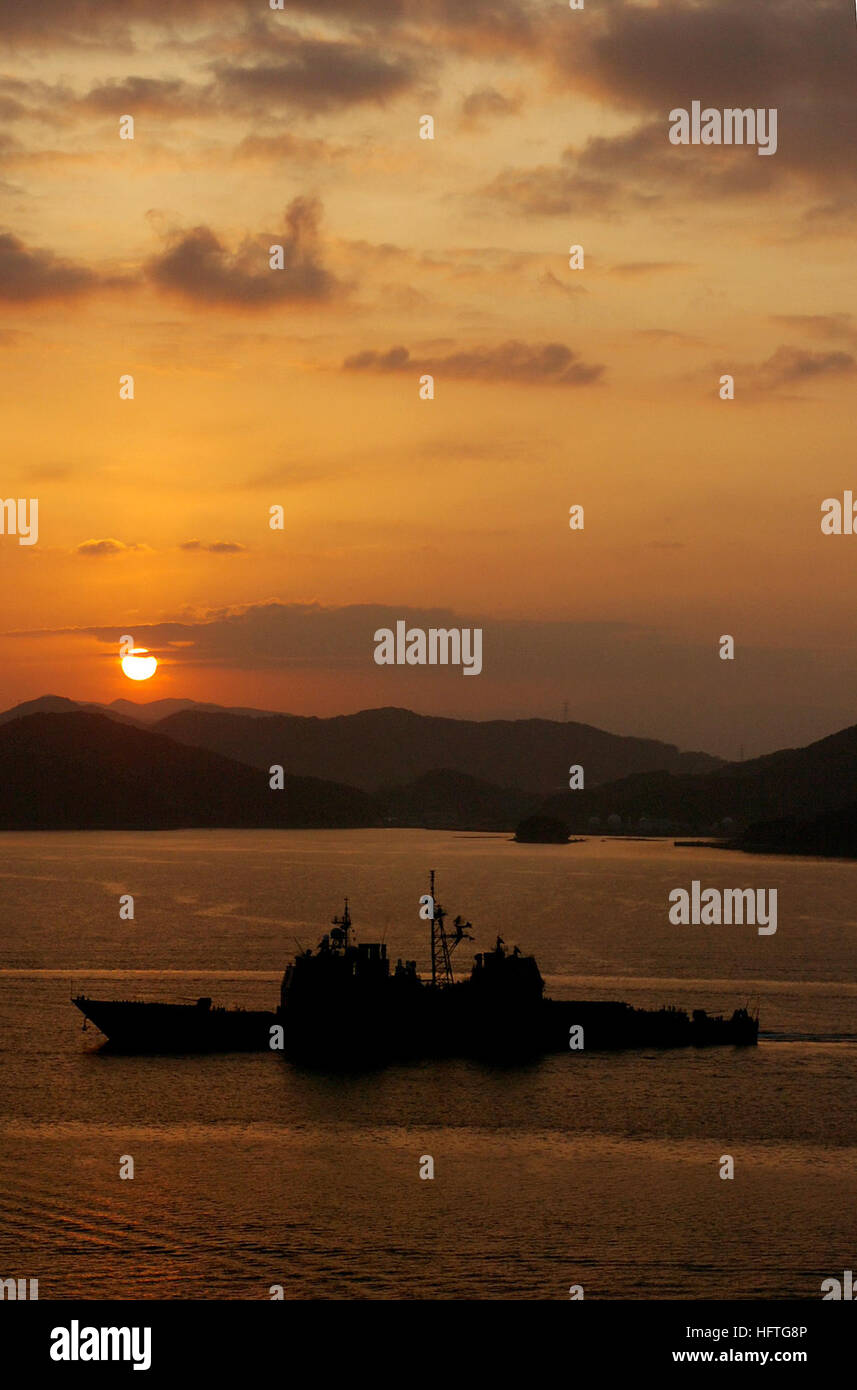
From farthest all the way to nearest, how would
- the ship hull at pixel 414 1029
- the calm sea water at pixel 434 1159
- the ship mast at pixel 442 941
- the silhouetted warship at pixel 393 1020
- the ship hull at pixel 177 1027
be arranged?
the ship mast at pixel 442 941 < the ship hull at pixel 177 1027 < the silhouetted warship at pixel 393 1020 < the ship hull at pixel 414 1029 < the calm sea water at pixel 434 1159

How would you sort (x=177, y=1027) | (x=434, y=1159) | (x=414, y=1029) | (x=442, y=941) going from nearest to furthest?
(x=434, y=1159) → (x=177, y=1027) → (x=414, y=1029) → (x=442, y=941)

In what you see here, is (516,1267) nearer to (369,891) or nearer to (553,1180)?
(553,1180)

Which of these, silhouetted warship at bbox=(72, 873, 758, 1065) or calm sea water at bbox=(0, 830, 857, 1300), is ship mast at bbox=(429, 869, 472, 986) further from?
calm sea water at bbox=(0, 830, 857, 1300)

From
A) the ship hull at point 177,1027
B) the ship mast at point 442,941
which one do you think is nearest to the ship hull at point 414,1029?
the ship hull at point 177,1027

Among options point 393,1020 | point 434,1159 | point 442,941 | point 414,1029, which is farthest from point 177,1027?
point 434,1159

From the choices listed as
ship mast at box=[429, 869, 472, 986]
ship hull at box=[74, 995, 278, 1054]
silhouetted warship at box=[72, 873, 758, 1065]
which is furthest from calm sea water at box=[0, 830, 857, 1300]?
ship mast at box=[429, 869, 472, 986]

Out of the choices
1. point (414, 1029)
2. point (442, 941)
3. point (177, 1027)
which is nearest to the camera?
point (177, 1027)

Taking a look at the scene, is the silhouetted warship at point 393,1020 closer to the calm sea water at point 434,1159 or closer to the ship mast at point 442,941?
the ship mast at point 442,941

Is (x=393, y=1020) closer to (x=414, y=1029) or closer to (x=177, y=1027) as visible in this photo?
(x=414, y=1029)
